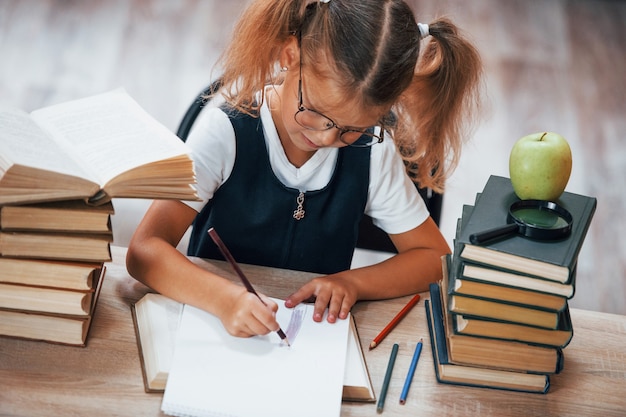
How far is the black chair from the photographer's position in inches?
66.8

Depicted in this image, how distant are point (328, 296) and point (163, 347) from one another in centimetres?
28

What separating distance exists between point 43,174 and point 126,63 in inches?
98.4

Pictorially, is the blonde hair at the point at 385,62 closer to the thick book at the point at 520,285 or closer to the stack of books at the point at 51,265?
the thick book at the point at 520,285

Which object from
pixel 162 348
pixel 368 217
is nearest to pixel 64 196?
pixel 162 348

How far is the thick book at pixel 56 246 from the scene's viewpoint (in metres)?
1.08

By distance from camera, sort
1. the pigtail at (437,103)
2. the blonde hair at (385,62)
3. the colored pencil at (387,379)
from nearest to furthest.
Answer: the colored pencil at (387,379), the blonde hair at (385,62), the pigtail at (437,103)

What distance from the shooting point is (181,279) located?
50.1 inches

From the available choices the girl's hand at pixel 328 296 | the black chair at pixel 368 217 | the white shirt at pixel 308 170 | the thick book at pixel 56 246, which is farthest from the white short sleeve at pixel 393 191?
the thick book at pixel 56 246

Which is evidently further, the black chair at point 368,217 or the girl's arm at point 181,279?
the black chair at point 368,217

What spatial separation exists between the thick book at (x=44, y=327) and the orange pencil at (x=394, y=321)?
1.40 ft

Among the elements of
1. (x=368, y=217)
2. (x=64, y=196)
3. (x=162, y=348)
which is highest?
(x=64, y=196)

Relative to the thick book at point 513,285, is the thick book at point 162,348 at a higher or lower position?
lower

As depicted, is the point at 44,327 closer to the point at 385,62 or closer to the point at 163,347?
the point at 163,347

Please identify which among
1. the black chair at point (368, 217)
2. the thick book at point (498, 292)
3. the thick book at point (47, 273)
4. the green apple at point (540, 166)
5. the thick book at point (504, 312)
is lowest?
the black chair at point (368, 217)
